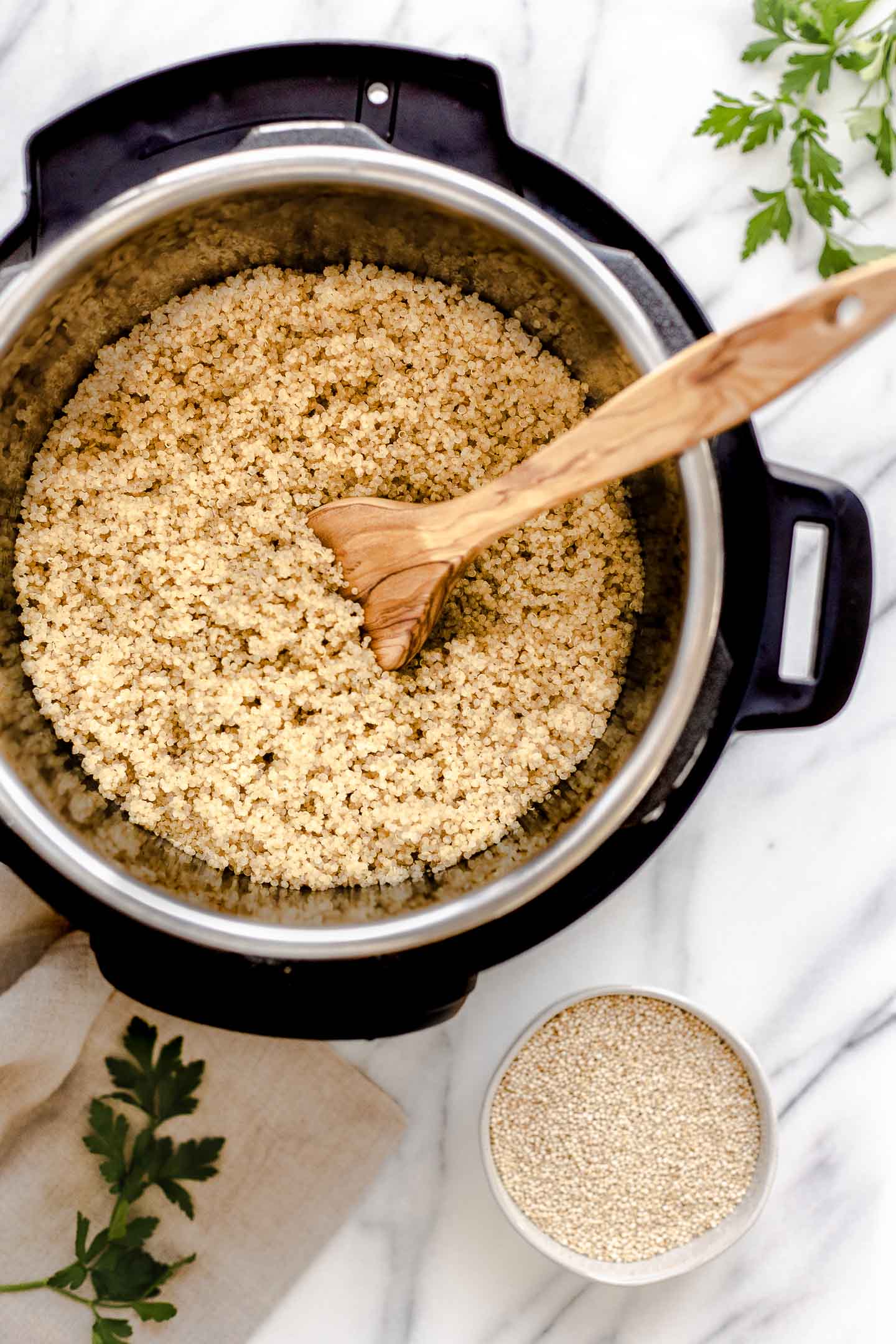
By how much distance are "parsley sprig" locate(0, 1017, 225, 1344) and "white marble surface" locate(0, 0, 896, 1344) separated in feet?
0.53

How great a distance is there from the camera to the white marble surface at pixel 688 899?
122 centimetres

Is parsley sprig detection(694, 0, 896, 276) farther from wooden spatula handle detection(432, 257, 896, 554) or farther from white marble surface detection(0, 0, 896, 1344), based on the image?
wooden spatula handle detection(432, 257, 896, 554)

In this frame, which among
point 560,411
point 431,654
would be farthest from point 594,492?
point 431,654

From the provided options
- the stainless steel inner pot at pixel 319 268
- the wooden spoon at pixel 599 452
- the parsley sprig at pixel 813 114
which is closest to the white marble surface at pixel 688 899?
the parsley sprig at pixel 813 114

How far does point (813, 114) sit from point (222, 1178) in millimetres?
1281

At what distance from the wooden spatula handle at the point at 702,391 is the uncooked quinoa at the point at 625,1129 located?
24.0 inches

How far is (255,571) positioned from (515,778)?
303 millimetres

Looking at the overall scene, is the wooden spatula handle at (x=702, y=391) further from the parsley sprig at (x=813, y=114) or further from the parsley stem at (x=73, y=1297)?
the parsley stem at (x=73, y=1297)

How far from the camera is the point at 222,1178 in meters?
1.29

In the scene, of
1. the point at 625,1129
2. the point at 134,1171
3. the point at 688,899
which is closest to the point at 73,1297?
the point at 134,1171

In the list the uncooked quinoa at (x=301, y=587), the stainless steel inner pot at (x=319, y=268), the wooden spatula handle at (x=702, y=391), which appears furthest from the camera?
the uncooked quinoa at (x=301, y=587)

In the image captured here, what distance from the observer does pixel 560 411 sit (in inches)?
42.9

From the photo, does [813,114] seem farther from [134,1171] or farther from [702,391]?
[134,1171]

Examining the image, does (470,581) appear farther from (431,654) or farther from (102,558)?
(102,558)
